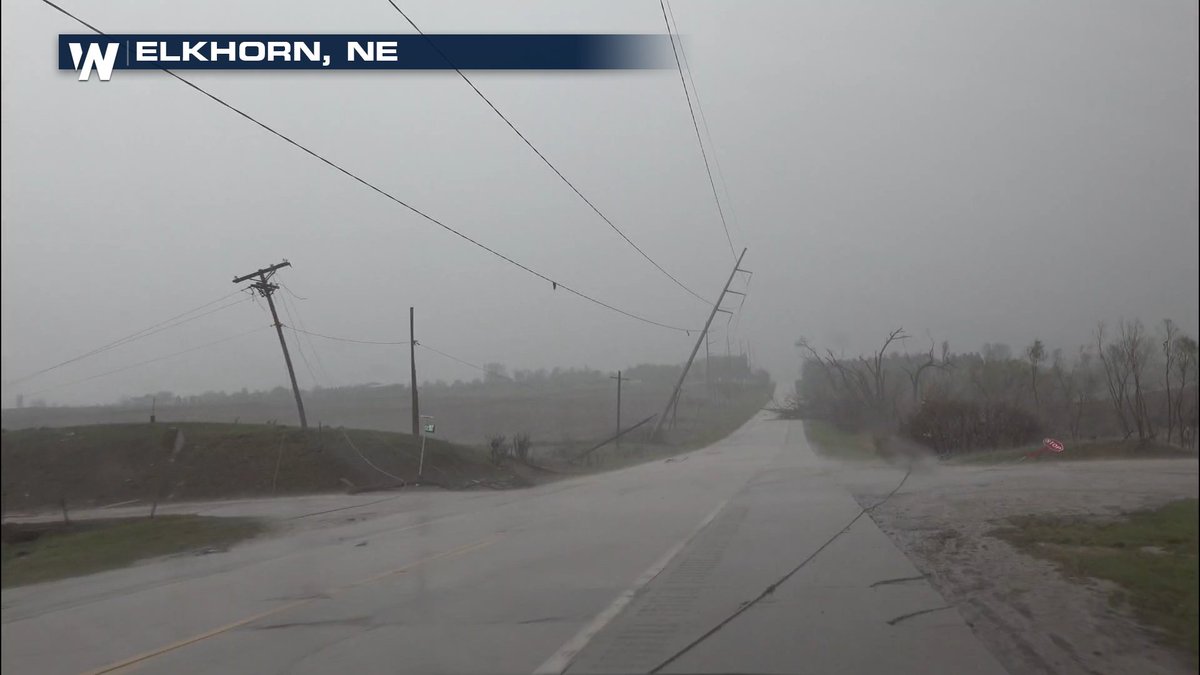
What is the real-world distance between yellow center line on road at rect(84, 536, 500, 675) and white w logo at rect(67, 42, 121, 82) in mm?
5639

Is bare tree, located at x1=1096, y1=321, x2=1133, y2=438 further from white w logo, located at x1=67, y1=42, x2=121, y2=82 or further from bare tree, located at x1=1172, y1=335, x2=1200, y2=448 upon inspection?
white w logo, located at x1=67, y1=42, x2=121, y2=82

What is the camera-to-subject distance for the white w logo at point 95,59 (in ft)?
31.9

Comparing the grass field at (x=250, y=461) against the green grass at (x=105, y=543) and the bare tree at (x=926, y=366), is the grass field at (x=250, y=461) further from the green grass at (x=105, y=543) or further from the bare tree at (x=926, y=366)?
the bare tree at (x=926, y=366)

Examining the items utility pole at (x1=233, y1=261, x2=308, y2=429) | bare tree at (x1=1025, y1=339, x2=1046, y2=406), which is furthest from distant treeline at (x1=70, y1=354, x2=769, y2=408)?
bare tree at (x1=1025, y1=339, x2=1046, y2=406)

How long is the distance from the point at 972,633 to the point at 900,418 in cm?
1256

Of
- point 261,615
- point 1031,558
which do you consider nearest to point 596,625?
point 261,615

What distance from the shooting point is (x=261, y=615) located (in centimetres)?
927

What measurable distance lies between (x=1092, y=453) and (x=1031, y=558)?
2.19 meters

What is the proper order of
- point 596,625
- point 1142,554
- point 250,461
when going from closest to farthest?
point 596,625 → point 1142,554 → point 250,461

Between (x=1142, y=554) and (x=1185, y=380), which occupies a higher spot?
(x=1185, y=380)

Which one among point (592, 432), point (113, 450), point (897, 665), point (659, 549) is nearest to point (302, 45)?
point (113, 450)

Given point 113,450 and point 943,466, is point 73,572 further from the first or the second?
point 943,466

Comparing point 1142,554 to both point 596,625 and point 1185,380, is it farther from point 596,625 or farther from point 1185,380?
point 596,625

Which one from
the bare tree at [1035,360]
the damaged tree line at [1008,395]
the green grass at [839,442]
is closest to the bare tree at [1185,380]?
the damaged tree line at [1008,395]
